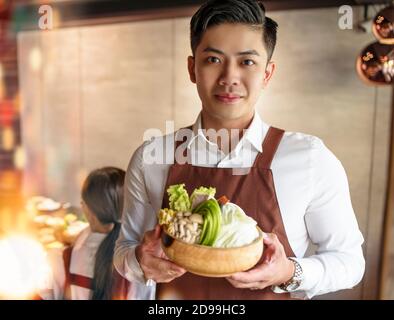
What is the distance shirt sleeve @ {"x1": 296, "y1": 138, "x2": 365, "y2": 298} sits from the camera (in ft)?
2.72

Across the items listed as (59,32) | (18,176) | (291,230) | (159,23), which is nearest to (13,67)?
(59,32)

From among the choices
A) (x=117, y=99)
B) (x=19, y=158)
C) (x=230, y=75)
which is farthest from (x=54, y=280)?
(x=230, y=75)

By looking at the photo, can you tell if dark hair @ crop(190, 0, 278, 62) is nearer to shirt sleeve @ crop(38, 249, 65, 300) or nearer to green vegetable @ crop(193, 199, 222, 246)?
green vegetable @ crop(193, 199, 222, 246)

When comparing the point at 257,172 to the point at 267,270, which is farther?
the point at 257,172

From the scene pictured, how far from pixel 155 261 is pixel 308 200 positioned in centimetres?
33

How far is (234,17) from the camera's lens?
0.84m

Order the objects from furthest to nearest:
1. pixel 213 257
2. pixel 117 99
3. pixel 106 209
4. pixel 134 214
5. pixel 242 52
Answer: pixel 117 99
pixel 106 209
pixel 134 214
pixel 242 52
pixel 213 257

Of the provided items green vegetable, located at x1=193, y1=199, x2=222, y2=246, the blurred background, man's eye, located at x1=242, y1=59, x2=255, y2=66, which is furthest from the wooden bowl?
the blurred background

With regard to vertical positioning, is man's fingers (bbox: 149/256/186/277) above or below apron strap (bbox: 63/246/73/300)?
above

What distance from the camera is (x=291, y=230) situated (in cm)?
86

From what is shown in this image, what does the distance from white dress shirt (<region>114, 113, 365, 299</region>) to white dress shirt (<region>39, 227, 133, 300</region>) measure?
32 cm

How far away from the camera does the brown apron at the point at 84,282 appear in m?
1.11

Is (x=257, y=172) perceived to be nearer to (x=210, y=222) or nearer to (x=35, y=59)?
(x=210, y=222)

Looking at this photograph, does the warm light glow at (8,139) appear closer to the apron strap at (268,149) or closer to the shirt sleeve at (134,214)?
the shirt sleeve at (134,214)
